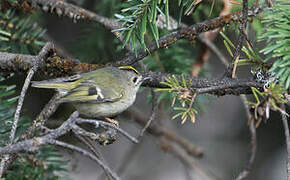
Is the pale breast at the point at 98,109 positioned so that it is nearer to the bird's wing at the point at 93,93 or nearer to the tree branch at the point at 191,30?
the bird's wing at the point at 93,93

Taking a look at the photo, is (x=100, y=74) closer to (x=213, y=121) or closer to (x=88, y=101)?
(x=88, y=101)

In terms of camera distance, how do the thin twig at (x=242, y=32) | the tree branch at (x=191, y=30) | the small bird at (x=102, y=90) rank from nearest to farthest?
1. the thin twig at (x=242, y=32)
2. the tree branch at (x=191, y=30)
3. the small bird at (x=102, y=90)

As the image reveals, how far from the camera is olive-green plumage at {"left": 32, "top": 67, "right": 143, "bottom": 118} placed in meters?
1.39

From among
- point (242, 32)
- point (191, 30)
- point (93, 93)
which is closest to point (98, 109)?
point (93, 93)

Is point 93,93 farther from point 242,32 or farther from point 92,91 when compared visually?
point 242,32

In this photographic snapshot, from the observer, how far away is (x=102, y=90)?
1.53m

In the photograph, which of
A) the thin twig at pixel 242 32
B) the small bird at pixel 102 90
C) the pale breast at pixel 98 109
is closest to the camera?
the thin twig at pixel 242 32

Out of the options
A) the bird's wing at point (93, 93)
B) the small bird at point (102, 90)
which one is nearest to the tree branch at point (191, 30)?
the small bird at point (102, 90)

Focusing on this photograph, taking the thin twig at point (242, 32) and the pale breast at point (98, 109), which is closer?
the thin twig at point (242, 32)

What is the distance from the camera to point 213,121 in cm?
321

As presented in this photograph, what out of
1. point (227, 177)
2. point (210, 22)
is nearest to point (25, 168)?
point (210, 22)

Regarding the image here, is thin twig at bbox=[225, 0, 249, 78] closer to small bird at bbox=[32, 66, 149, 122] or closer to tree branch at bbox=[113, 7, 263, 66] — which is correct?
tree branch at bbox=[113, 7, 263, 66]

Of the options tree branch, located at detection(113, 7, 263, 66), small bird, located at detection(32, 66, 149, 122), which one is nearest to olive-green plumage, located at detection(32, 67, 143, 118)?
small bird, located at detection(32, 66, 149, 122)

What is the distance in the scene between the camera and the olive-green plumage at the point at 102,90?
4.55ft
